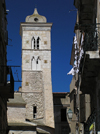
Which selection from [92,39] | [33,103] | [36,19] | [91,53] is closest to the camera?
[91,53]

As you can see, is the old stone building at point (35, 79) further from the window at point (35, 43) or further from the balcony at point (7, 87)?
the balcony at point (7, 87)

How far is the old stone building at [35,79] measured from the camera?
1393 inches

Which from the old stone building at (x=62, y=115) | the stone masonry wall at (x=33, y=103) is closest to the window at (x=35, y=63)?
the stone masonry wall at (x=33, y=103)

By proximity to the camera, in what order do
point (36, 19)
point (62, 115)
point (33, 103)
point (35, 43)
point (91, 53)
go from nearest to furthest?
point (91, 53), point (33, 103), point (35, 43), point (36, 19), point (62, 115)

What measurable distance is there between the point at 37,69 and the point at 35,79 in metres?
1.34

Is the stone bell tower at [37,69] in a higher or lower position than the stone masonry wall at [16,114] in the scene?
higher

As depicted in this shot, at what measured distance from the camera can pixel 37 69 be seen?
38.8 meters

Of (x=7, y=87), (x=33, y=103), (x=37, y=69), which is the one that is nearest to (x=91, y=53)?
(x=7, y=87)

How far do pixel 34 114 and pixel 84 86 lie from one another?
76.3 ft

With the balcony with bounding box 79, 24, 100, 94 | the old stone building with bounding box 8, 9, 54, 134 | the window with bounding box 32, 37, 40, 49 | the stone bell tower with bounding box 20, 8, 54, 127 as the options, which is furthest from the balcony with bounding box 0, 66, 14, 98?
the window with bounding box 32, 37, 40, 49

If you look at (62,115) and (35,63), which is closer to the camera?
(35,63)

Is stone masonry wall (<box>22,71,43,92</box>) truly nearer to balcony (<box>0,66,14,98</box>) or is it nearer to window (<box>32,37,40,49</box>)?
window (<box>32,37,40,49</box>)

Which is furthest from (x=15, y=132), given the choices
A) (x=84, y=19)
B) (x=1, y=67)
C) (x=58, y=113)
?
(x=84, y=19)

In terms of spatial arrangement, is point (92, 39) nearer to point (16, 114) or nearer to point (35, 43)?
point (16, 114)
